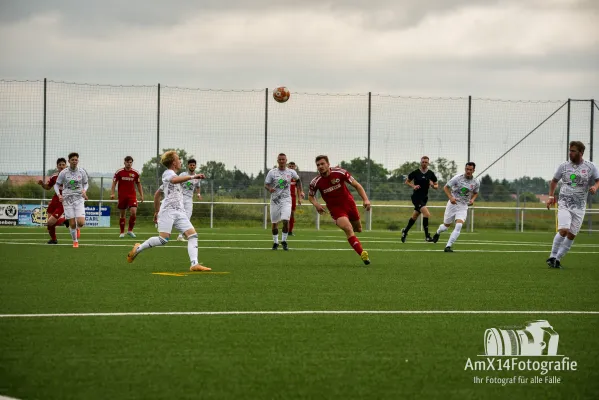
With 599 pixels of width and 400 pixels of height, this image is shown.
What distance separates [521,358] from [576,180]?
32.1 ft

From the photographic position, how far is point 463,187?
22312 mm

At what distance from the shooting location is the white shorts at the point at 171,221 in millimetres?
14422

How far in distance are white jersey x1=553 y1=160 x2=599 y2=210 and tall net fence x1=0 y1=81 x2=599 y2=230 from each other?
19.9 meters

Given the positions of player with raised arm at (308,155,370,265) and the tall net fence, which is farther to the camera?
the tall net fence

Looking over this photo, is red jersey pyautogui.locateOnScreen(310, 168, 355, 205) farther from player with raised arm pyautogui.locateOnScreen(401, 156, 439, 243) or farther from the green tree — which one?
the green tree

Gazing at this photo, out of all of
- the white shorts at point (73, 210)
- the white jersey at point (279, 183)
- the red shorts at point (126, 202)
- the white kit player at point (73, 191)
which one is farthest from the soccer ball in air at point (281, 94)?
the white shorts at point (73, 210)

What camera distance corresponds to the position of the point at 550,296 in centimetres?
1057

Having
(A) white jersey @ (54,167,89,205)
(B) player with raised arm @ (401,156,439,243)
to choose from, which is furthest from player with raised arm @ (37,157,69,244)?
(B) player with raised arm @ (401,156,439,243)

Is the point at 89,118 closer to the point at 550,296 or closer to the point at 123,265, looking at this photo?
the point at 123,265

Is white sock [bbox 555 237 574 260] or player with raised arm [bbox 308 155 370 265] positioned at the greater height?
player with raised arm [bbox 308 155 370 265]

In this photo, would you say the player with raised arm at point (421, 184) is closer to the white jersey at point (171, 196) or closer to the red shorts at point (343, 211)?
the red shorts at point (343, 211)

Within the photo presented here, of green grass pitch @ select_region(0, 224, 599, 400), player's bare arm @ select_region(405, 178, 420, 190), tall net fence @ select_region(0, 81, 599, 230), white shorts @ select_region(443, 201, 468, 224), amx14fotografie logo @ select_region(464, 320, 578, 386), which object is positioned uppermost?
tall net fence @ select_region(0, 81, 599, 230)

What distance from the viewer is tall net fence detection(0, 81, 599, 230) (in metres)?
34.3

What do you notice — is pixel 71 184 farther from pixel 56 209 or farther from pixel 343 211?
pixel 343 211
